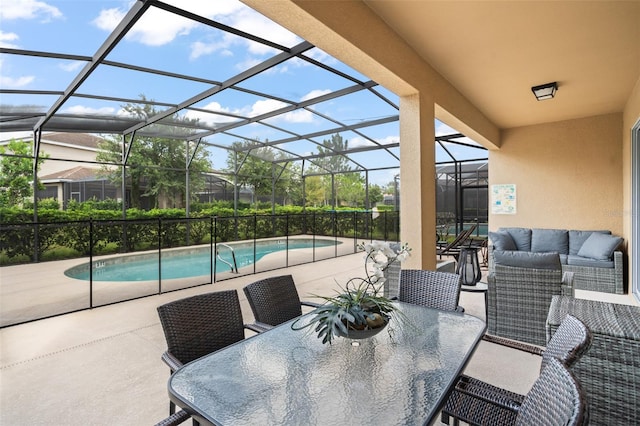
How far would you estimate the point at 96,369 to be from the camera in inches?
106

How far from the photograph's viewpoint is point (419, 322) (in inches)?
75.9

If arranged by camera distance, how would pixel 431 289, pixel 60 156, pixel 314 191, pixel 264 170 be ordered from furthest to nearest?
pixel 314 191 < pixel 264 170 < pixel 60 156 < pixel 431 289

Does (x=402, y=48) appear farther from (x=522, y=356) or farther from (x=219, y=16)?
(x=522, y=356)

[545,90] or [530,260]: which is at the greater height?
[545,90]

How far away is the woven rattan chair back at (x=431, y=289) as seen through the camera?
2.34 metres

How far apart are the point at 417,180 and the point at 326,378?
2.78 meters

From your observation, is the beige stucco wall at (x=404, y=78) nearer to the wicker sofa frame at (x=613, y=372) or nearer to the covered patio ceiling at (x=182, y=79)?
the covered patio ceiling at (x=182, y=79)

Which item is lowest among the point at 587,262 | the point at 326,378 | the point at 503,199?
the point at 587,262

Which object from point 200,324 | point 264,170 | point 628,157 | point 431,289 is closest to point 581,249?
point 628,157

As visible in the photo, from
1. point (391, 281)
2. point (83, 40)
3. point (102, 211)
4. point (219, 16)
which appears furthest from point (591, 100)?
point (102, 211)

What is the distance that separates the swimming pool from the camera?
704cm

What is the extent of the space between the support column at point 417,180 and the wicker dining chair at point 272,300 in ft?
5.84

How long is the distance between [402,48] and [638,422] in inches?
130

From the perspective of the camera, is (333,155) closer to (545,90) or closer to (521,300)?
(545,90)
